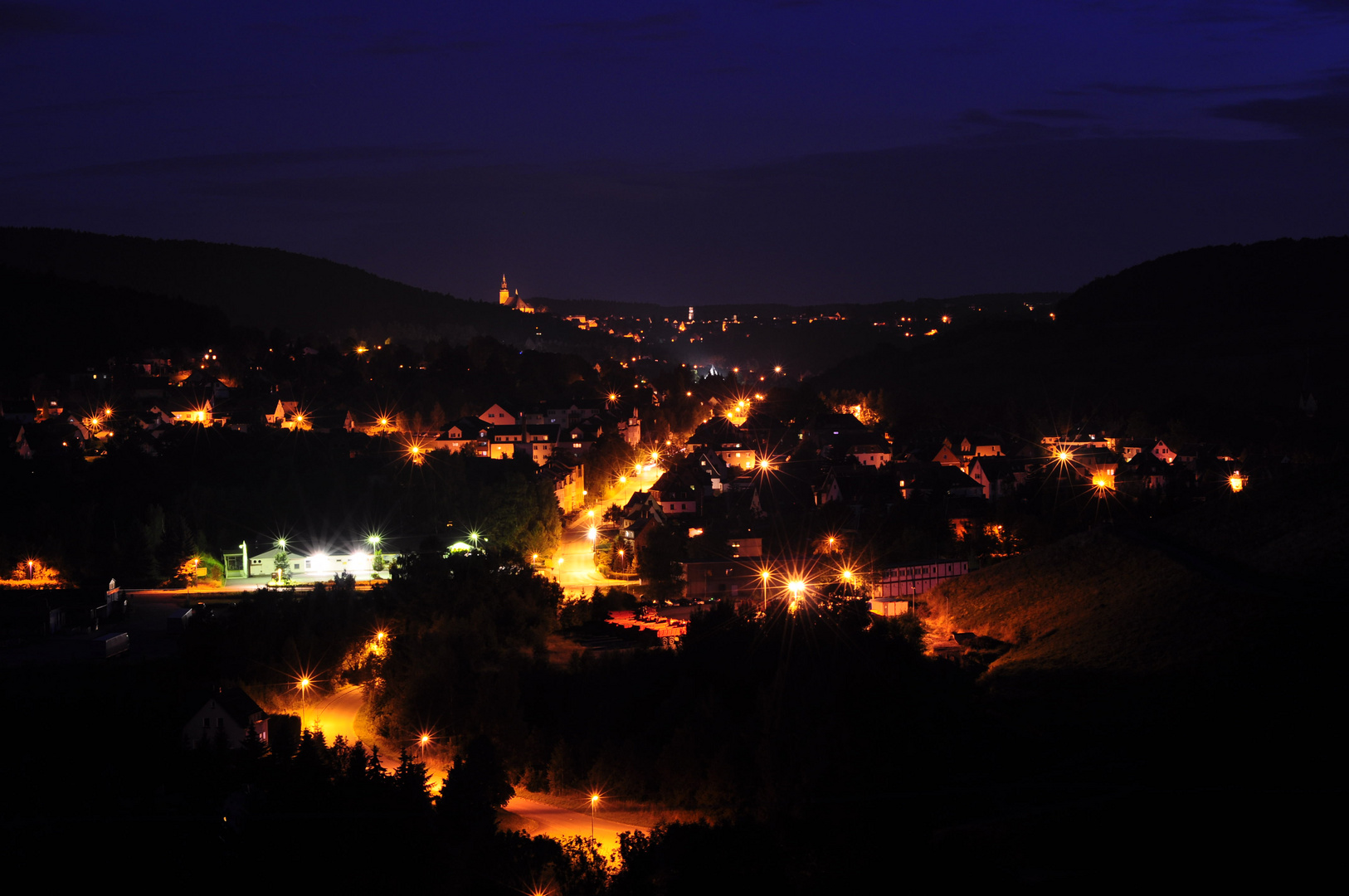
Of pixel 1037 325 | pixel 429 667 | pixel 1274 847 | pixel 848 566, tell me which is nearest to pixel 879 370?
pixel 1037 325

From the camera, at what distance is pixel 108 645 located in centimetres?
1585

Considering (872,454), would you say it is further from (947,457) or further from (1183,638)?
(1183,638)

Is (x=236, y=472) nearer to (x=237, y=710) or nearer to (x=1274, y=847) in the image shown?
(x=237, y=710)

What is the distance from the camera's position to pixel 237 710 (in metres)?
12.6

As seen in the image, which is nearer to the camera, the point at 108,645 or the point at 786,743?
the point at 786,743

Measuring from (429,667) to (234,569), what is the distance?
1009 cm

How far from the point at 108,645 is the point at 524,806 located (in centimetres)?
821

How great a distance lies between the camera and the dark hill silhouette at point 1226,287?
54719mm

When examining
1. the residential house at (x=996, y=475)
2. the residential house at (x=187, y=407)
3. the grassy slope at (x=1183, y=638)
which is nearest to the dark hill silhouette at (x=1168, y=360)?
the residential house at (x=996, y=475)

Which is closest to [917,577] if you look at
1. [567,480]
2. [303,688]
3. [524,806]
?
[524,806]

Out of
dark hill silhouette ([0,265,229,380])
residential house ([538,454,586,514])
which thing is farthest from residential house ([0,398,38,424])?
residential house ([538,454,586,514])

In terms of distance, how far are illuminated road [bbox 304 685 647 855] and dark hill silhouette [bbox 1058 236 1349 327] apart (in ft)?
168

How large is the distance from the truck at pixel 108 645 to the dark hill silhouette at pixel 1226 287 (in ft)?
170

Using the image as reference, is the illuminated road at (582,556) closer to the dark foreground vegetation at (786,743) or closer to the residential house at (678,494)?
the residential house at (678,494)
